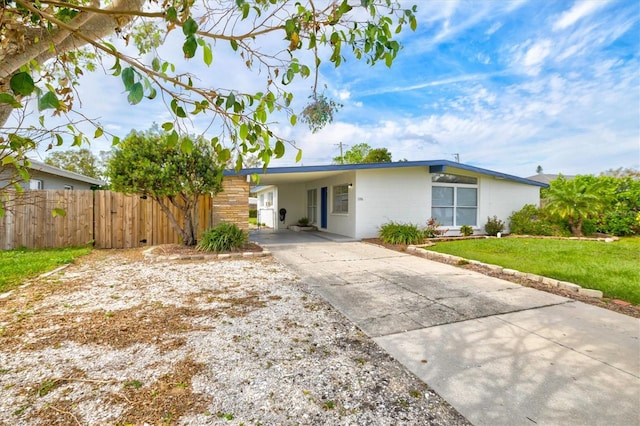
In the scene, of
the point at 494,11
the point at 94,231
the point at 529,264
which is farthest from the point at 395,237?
the point at 94,231

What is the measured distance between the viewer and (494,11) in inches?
233

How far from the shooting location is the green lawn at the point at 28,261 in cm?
517

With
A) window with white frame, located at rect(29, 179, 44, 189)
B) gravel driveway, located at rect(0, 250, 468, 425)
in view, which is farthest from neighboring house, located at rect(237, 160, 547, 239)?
window with white frame, located at rect(29, 179, 44, 189)

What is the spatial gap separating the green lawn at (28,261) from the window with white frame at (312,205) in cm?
992

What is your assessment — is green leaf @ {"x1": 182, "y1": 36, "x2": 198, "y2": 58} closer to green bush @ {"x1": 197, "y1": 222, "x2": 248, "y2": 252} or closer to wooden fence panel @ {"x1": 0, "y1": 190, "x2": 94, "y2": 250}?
green bush @ {"x1": 197, "y1": 222, "x2": 248, "y2": 252}

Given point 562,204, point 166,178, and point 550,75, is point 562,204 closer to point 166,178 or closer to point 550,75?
point 550,75

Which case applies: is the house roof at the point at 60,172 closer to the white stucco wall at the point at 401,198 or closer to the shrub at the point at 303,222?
the white stucco wall at the point at 401,198

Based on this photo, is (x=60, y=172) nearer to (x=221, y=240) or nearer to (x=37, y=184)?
(x=37, y=184)

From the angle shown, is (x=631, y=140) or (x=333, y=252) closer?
(x=333, y=252)

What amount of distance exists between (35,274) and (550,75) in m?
14.8

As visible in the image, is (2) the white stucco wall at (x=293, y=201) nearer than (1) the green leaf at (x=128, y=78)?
No

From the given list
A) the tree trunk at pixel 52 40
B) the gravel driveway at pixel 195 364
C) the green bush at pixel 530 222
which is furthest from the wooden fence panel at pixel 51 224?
the green bush at pixel 530 222

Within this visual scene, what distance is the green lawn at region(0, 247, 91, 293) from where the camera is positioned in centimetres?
517

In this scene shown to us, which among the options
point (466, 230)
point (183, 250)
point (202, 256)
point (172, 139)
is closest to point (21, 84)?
point (172, 139)
